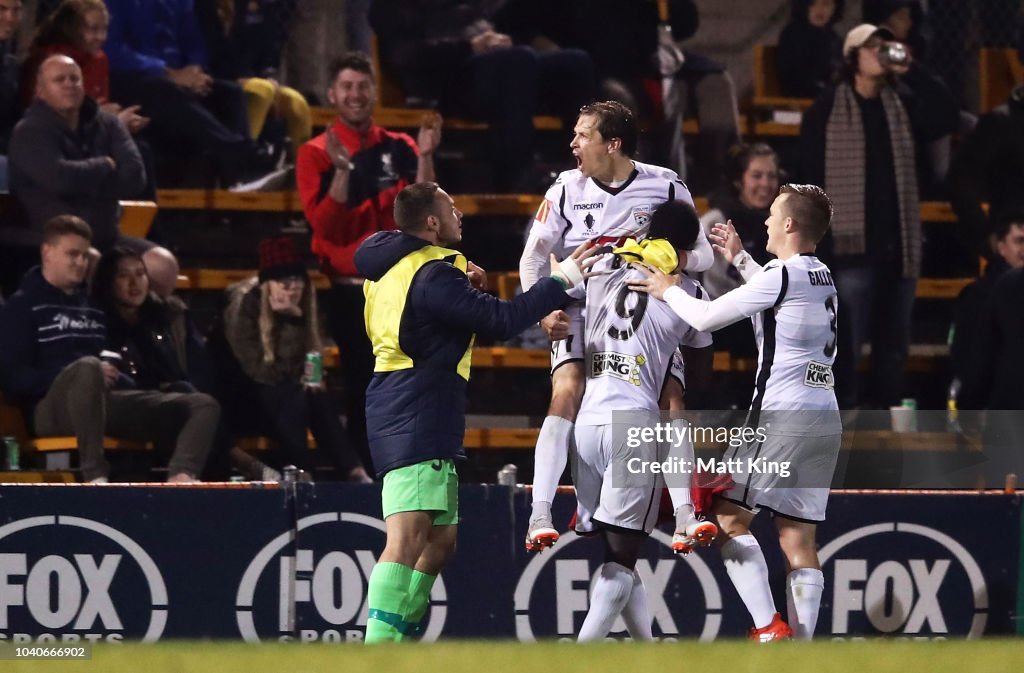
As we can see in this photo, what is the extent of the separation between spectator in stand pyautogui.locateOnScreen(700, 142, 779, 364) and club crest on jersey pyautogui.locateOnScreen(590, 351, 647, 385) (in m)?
2.58

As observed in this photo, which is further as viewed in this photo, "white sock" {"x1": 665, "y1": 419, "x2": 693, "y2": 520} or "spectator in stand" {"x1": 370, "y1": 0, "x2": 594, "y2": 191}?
"spectator in stand" {"x1": 370, "y1": 0, "x2": 594, "y2": 191}

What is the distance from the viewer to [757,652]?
584cm

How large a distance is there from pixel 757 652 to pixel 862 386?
5.62 m

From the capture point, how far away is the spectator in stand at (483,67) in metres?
11.1

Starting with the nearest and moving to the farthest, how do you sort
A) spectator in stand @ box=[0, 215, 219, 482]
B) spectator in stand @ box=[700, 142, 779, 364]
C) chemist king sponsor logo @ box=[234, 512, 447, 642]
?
chemist king sponsor logo @ box=[234, 512, 447, 642] < spectator in stand @ box=[0, 215, 219, 482] < spectator in stand @ box=[700, 142, 779, 364]

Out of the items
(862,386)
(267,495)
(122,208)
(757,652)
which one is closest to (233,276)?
(122,208)

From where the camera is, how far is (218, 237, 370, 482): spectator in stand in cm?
976

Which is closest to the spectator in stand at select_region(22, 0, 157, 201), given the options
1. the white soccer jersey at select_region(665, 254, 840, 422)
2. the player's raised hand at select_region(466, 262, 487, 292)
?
the player's raised hand at select_region(466, 262, 487, 292)

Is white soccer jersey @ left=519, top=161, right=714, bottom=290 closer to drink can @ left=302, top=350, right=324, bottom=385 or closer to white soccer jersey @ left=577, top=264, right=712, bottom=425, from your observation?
white soccer jersey @ left=577, top=264, right=712, bottom=425

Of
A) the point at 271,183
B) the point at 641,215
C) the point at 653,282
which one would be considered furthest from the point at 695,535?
the point at 271,183

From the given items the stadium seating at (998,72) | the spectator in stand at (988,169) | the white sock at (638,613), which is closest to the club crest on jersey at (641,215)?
the white sock at (638,613)

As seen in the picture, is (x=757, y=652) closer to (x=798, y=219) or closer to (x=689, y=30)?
(x=798, y=219)

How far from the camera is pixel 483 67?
1116 cm

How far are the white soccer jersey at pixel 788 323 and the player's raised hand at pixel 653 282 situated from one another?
0.05 meters
